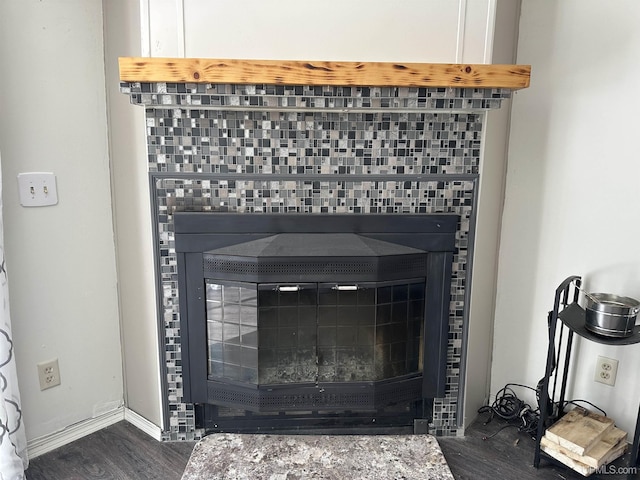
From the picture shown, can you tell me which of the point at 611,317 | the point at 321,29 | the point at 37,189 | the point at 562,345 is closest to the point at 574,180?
the point at 611,317

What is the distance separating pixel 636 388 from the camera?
5.87 feet

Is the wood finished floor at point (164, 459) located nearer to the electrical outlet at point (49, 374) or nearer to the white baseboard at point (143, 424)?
the white baseboard at point (143, 424)

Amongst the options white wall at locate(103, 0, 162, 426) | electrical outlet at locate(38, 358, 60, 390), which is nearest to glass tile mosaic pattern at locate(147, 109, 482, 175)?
white wall at locate(103, 0, 162, 426)

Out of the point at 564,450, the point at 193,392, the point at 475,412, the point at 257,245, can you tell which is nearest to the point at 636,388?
the point at 564,450

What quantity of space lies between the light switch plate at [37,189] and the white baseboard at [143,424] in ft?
2.94

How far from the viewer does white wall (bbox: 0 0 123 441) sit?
162 cm

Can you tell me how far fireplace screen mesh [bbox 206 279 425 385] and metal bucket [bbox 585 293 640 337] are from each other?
1.81 feet

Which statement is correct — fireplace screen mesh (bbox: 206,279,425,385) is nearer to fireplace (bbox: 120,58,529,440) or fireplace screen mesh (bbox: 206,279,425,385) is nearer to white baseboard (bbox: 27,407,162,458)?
fireplace (bbox: 120,58,529,440)

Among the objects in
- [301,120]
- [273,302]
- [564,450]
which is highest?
[301,120]

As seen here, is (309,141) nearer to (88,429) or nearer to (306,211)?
(306,211)

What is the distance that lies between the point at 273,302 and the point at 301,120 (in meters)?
0.64

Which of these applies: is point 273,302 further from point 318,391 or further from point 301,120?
point 301,120

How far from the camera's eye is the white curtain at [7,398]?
1.52 m

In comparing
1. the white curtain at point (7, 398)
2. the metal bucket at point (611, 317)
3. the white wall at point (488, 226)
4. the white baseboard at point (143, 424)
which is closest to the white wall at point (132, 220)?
the white baseboard at point (143, 424)
